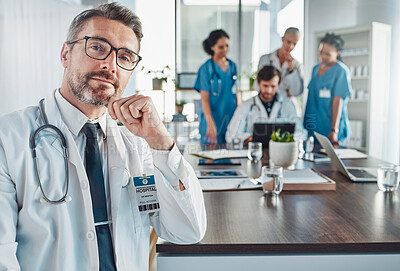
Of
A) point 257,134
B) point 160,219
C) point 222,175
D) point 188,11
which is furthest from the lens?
point 188,11

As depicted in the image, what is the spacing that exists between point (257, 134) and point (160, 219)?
1.32 metres

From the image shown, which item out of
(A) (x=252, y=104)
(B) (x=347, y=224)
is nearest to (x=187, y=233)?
(B) (x=347, y=224)

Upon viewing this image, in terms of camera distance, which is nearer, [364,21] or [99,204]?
[99,204]

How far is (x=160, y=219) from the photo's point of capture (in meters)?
0.94

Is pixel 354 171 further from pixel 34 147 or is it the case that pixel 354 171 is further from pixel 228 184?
pixel 34 147

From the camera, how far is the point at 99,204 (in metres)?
0.87

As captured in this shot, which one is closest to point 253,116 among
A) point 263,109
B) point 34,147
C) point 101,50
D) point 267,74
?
point 263,109

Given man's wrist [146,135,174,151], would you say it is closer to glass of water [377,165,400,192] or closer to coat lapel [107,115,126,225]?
coat lapel [107,115,126,225]

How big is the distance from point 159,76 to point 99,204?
0.56 meters

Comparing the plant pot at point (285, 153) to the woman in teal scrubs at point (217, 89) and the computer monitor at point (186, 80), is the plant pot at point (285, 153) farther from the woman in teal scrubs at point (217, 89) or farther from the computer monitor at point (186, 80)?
the computer monitor at point (186, 80)

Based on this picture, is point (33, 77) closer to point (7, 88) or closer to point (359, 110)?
point (7, 88)

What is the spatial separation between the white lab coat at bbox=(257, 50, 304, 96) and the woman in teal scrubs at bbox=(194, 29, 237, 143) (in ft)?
1.03

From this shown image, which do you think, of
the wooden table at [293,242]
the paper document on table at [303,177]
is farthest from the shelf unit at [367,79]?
the wooden table at [293,242]

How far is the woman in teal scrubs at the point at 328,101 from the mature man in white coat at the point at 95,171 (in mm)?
2560
